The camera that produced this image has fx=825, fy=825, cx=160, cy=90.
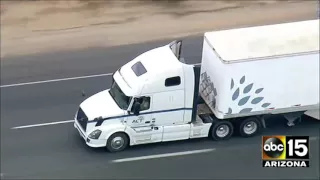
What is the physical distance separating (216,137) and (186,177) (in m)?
2.11

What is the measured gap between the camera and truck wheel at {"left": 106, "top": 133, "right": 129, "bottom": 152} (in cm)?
2386

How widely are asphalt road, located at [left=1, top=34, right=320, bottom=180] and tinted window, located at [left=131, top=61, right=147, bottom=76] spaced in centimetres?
226

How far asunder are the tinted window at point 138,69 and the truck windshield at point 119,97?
2.38 ft

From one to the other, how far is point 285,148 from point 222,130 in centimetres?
225

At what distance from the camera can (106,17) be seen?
1319 inches

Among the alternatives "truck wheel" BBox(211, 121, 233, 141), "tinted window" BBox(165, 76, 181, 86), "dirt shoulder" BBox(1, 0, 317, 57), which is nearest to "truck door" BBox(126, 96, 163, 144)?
"tinted window" BBox(165, 76, 181, 86)

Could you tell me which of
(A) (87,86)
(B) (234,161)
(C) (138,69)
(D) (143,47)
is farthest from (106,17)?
(B) (234,161)

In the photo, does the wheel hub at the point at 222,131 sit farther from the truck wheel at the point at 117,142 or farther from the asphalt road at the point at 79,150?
the truck wheel at the point at 117,142

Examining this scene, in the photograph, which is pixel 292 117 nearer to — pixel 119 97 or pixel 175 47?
pixel 175 47

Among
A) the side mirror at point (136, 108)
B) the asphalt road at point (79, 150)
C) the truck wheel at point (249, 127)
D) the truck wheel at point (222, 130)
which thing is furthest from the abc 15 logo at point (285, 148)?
the side mirror at point (136, 108)

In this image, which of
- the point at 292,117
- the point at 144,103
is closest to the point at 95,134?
the point at 144,103

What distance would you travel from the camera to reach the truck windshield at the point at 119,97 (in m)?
23.9

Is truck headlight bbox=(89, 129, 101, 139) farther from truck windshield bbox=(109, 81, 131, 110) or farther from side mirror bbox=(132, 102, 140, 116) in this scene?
side mirror bbox=(132, 102, 140, 116)

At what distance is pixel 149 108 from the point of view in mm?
23797
